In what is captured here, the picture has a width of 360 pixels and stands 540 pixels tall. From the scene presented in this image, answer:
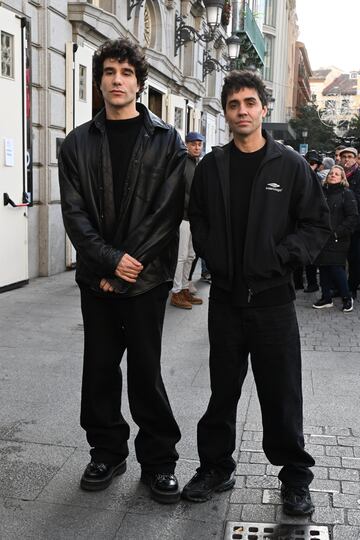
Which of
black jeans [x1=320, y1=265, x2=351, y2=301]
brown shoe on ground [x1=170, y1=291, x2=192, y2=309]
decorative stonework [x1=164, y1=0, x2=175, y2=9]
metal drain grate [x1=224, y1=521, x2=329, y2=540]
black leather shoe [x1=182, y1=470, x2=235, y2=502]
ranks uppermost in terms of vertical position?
decorative stonework [x1=164, y1=0, x2=175, y2=9]

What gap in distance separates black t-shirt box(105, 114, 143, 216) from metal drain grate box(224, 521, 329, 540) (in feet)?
5.11

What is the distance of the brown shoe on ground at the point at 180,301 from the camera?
7738 millimetres

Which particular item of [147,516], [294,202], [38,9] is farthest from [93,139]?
[38,9]

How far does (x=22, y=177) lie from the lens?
8.30m

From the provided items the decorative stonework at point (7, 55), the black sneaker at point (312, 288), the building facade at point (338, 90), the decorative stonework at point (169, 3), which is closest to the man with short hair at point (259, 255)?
the decorative stonework at point (7, 55)

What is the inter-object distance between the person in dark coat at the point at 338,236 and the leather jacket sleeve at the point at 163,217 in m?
5.00

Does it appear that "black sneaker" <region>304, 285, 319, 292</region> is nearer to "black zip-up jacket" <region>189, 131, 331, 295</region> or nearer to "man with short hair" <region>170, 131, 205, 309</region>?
"man with short hair" <region>170, 131, 205, 309</region>

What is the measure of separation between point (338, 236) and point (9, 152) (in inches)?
162

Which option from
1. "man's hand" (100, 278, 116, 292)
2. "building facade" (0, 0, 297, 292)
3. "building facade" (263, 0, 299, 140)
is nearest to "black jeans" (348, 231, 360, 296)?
"building facade" (0, 0, 297, 292)

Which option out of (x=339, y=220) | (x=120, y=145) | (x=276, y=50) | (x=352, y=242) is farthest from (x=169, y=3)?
(x=276, y=50)

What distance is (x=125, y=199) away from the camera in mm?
3119

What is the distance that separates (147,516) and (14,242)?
5.66 m

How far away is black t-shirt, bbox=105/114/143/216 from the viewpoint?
3146mm

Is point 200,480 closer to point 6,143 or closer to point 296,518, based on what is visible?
point 296,518
